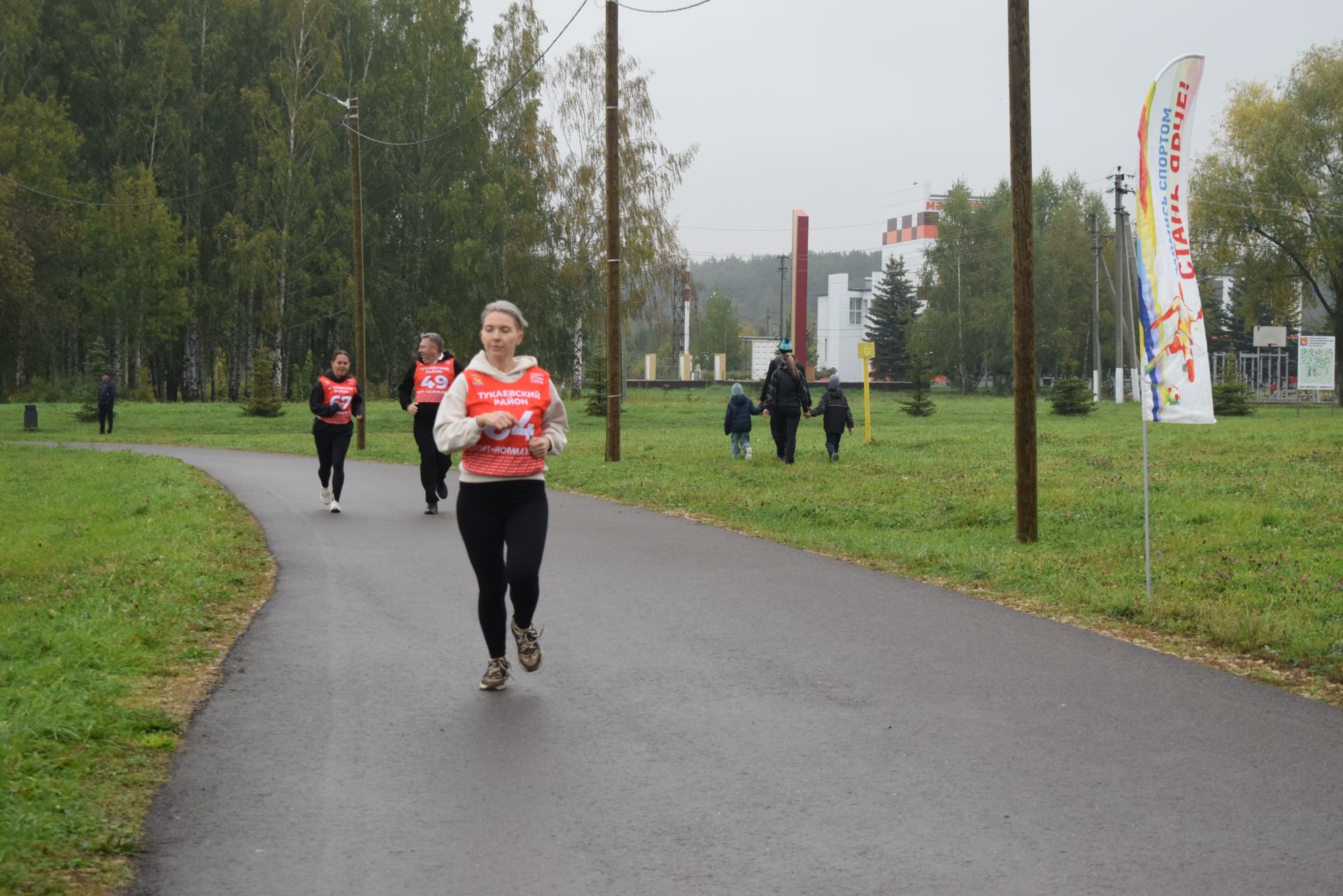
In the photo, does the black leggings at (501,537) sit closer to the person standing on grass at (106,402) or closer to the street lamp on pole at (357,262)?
the street lamp on pole at (357,262)

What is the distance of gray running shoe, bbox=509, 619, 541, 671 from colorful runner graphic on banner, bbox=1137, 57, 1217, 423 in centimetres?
473

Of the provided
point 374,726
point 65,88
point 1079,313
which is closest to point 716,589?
point 374,726

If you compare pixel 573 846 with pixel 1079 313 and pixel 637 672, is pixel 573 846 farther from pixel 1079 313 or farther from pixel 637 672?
pixel 1079 313

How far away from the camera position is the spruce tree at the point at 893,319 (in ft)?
337

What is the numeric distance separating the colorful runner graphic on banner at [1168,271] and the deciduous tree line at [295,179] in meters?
41.0

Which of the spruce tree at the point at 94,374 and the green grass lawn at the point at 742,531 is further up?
the spruce tree at the point at 94,374

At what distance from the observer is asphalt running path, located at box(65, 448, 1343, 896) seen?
4.19 m

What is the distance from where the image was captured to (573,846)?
4.39 m

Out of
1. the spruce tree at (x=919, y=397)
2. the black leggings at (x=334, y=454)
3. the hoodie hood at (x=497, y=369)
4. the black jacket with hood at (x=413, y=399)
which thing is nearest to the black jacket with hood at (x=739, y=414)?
the black jacket with hood at (x=413, y=399)

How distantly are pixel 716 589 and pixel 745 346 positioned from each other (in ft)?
467

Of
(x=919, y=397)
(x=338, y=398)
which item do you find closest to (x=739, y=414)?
→ (x=338, y=398)

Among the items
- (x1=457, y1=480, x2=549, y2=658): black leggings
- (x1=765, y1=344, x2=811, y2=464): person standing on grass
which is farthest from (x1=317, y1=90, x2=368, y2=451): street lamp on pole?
(x1=457, y1=480, x2=549, y2=658): black leggings

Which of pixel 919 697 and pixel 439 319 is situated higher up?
pixel 439 319

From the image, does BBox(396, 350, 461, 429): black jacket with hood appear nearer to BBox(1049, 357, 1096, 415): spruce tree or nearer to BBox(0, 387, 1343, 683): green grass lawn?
BBox(0, 387, 1343, 683): green grass lawn
